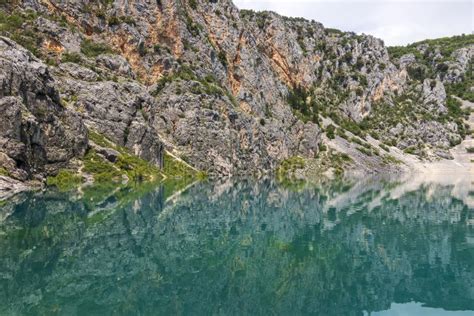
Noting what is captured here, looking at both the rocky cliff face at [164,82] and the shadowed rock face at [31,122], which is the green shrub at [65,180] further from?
the rocky cliff face at [164,82]

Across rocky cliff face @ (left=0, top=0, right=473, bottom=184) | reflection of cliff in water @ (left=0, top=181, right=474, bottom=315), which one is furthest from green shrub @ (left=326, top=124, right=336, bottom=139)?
reflection of cliff in water @ (left=0, top=181, right=474, bottom=315)

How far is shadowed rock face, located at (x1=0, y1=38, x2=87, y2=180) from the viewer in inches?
2847

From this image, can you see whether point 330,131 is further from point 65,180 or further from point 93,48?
point 65,180

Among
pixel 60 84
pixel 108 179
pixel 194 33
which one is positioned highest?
pixel 194 33

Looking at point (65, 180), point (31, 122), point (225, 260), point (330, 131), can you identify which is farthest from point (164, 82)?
point (225, 260)

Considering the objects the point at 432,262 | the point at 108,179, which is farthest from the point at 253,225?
the point at 108,179

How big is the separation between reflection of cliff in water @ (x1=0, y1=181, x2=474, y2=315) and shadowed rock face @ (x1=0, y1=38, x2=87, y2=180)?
18.6 metres

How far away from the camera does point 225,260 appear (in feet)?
104

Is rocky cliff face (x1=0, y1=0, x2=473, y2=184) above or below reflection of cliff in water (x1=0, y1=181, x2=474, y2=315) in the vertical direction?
above

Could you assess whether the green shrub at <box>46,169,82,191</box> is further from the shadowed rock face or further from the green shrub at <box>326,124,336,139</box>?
the green shrub at <box>326,124,336,139</box>

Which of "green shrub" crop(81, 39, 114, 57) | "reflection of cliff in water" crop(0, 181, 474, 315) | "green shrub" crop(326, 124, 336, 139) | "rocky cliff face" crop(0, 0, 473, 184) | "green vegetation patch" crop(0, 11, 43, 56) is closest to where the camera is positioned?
"reflection of cliff in water" crop(0, 181, 474, 315)

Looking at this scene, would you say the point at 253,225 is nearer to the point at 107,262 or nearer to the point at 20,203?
the point at 107,262

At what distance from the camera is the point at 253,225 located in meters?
47.8

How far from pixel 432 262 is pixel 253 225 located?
20005 millimetres
